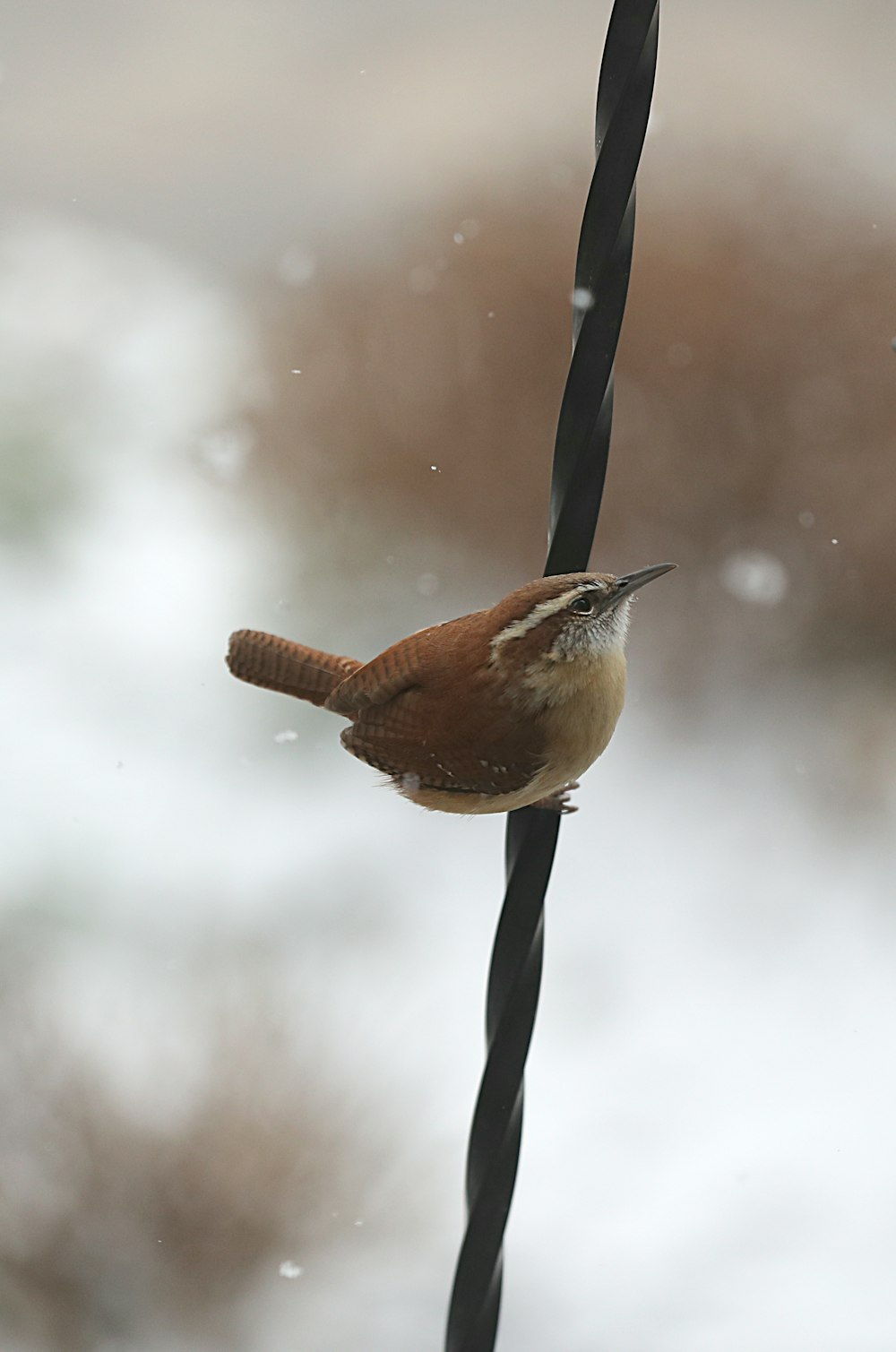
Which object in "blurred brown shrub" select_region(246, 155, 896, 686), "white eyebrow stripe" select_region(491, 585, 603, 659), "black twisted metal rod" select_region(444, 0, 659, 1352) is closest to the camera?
"black twisted metal rod" select_region(444, 0, 659, 1352)

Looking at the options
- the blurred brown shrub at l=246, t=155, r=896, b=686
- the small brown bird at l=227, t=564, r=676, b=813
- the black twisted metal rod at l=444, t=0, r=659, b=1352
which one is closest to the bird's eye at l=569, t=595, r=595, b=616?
the small brown bird at l=227, t=564, r=676, b=813

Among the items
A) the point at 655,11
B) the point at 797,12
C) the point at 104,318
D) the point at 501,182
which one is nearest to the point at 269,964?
the point at 104,318

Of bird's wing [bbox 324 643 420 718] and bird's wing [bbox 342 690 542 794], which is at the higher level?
bird's wing [bbox 324 643 420 718]

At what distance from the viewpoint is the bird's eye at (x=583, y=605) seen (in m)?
0.58

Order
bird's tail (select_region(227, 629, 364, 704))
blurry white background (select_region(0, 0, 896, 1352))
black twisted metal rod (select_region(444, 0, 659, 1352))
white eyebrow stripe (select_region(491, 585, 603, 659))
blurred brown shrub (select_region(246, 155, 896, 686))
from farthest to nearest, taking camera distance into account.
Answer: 1. blurred brown shrub (select_region(246, 155, 896, 686))
2. blurry white background (select_region(0, 0, 896, 1352))
3. bird's tail (select_region(227, 629, 364, 704))
4. white eyebrow stripe (select_region(491, 585, 603, 659))
5. black twisted metal rod (select_region(444, 0, 659, 1352))

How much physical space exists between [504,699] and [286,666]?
18 centimetres

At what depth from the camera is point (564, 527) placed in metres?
0.44

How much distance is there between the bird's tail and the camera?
749 millimetres

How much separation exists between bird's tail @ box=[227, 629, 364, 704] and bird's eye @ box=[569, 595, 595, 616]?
0.19 meters

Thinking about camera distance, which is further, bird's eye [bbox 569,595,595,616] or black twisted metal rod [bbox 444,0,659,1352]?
bird's eye [bbox 569,595,595,616]

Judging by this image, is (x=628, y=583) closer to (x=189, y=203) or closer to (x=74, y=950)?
(x=74, y=950)

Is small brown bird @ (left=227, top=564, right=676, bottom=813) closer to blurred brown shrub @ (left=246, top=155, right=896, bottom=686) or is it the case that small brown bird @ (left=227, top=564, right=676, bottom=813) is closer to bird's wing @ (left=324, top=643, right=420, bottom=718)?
Answer: bird's wing @ (left=324, top=643, right=420, bottom=718)

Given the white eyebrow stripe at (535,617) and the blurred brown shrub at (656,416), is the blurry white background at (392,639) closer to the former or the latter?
the blurred brown shrub at (656,416)

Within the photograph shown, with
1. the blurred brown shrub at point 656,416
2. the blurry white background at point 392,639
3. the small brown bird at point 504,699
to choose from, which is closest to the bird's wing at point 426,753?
the small brown bird at point 504,699
